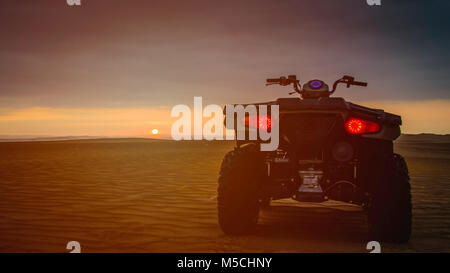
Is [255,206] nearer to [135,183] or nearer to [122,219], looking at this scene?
[122,219]

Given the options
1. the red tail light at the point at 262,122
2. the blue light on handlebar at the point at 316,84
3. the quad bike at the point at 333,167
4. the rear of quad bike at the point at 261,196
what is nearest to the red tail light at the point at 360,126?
the quad bike at the point at 333,167

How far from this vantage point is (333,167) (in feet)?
13.1

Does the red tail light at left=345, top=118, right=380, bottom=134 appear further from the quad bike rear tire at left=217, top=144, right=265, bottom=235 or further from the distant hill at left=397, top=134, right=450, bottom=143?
the distant hill at left=397, top=134, right=450, bottom=143

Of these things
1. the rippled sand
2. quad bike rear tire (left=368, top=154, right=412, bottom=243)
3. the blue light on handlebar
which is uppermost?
the blue light on handlebar

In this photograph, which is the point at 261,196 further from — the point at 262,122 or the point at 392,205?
the point at 392,205

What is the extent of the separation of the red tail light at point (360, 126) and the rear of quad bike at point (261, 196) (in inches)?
13.4

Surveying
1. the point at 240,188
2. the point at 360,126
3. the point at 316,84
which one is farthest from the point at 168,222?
the point at 360,126

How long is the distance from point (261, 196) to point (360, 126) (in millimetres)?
1166

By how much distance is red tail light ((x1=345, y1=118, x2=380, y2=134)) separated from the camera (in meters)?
3.88

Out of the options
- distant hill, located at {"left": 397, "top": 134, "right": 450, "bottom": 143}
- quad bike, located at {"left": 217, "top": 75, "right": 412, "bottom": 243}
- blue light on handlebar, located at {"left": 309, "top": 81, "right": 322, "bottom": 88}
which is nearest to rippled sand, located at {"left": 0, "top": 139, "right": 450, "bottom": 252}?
quad bike, located at {"left": 217, "top": 75, "right": 412, "bottom": 243}

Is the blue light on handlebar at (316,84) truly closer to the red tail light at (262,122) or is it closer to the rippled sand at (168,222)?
the red tail light at (262,122)
